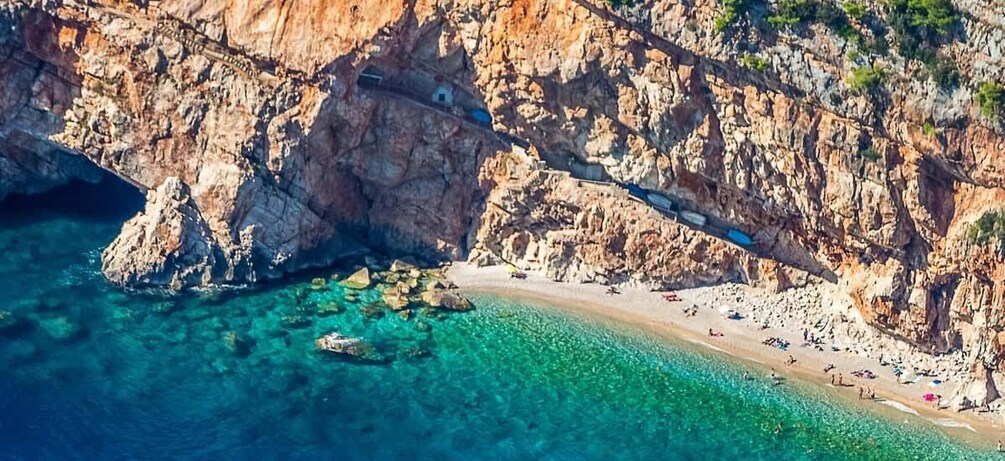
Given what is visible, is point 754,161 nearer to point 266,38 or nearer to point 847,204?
point 847,204

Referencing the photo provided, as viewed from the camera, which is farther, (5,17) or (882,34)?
(5,17)

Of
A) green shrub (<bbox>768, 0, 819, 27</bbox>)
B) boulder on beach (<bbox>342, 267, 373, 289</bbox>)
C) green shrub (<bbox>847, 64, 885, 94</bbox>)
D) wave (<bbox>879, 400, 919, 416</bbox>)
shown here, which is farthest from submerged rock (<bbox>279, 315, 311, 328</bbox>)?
wave (<bbox>879, 400, 919, 416</bbox>)

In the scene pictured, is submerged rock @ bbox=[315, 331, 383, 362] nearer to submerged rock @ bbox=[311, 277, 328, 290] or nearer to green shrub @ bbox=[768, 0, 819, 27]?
submerged rock @ bbox=[311, 277, 328, 290]

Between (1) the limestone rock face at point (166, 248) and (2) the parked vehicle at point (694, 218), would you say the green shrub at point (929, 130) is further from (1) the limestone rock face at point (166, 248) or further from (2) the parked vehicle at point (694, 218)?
(1) the limestone rock face at point (166, 248)

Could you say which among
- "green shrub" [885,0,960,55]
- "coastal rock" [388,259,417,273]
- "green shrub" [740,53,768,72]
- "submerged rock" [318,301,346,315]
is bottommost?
"submerged rock" [318,301,346,315]

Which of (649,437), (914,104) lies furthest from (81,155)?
(914,104)
